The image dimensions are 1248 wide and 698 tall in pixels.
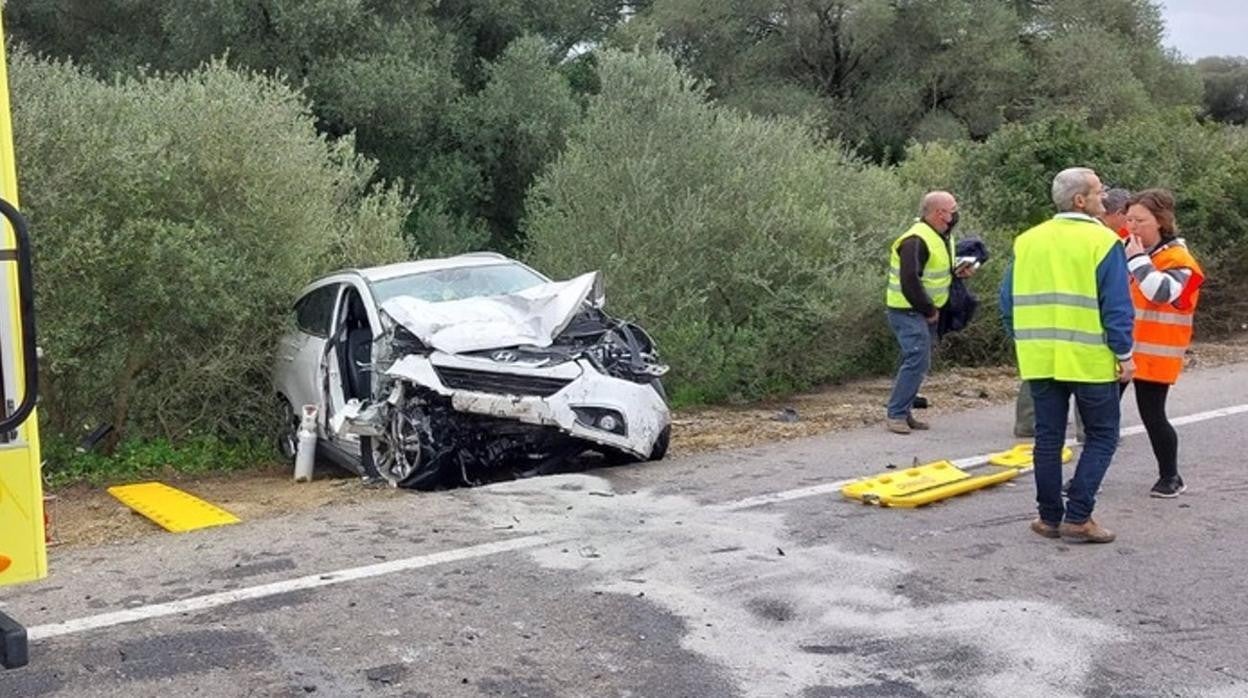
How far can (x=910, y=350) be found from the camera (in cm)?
931

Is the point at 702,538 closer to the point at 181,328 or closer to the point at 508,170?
the point at 181,328

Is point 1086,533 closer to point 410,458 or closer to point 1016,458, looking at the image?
point 1016,458

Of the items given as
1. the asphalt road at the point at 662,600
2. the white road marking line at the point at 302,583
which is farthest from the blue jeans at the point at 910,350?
the white road marking line at the point at 302,583

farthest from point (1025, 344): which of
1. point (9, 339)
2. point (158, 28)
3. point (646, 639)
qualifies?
point (158, 28)

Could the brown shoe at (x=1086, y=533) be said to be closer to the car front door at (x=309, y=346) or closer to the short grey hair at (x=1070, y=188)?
the short grey hair at (x=1070, y=188)

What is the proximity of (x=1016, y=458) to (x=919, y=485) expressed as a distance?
1.23 m

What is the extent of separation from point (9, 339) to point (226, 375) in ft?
22.4

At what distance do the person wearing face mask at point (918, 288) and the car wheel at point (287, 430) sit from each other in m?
4.75

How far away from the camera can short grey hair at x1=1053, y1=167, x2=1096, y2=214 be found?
6156 millimetres

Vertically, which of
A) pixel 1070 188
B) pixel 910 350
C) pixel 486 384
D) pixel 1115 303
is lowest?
pixel 486 384

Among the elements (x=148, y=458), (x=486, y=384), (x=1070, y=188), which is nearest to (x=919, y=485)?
(x=1070, y=188)

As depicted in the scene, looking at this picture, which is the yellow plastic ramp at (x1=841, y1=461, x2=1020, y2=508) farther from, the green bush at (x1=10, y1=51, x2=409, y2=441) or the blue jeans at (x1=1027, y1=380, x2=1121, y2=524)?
the green bush at (x1=10, y1=51, x2=409, y2=441)

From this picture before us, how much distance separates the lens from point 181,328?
10320 millimetres

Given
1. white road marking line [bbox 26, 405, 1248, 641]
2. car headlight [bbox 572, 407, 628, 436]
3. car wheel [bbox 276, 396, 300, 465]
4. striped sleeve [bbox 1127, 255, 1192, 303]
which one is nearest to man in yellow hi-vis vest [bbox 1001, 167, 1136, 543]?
striped sleeve [bbox 1127, 255, 1192, 303]
